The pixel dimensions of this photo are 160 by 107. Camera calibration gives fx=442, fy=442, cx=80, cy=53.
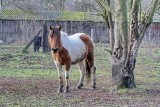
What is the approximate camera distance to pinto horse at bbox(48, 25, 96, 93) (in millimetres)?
10742

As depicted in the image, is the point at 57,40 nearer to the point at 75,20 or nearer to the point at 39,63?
the point at 39,63

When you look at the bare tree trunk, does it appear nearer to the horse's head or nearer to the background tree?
the background tree

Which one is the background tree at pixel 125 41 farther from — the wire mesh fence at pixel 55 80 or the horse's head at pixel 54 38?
the horse's head at pixel 54 38

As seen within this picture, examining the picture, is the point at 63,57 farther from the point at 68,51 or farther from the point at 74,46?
the point at 74,46

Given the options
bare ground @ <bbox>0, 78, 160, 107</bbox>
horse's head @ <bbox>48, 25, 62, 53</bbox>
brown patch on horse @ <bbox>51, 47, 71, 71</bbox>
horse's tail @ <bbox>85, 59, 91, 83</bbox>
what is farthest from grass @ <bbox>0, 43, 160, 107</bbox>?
horse's head @ <bbox>48, 25, 62, 53</bbox>

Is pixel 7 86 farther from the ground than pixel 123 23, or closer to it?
closer to it

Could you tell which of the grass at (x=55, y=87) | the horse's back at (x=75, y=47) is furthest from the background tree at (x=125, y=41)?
the horse's back at (x=75, y=47)

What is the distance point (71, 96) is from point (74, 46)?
1.75 m

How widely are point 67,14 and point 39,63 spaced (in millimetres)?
18281

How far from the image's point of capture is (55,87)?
1191cm

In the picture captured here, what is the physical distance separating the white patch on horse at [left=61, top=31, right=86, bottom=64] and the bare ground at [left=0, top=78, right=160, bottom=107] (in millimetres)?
855

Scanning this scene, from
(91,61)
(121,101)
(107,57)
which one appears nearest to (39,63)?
(107,57)

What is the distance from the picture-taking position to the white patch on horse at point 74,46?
11294mm

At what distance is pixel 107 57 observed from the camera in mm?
21594
